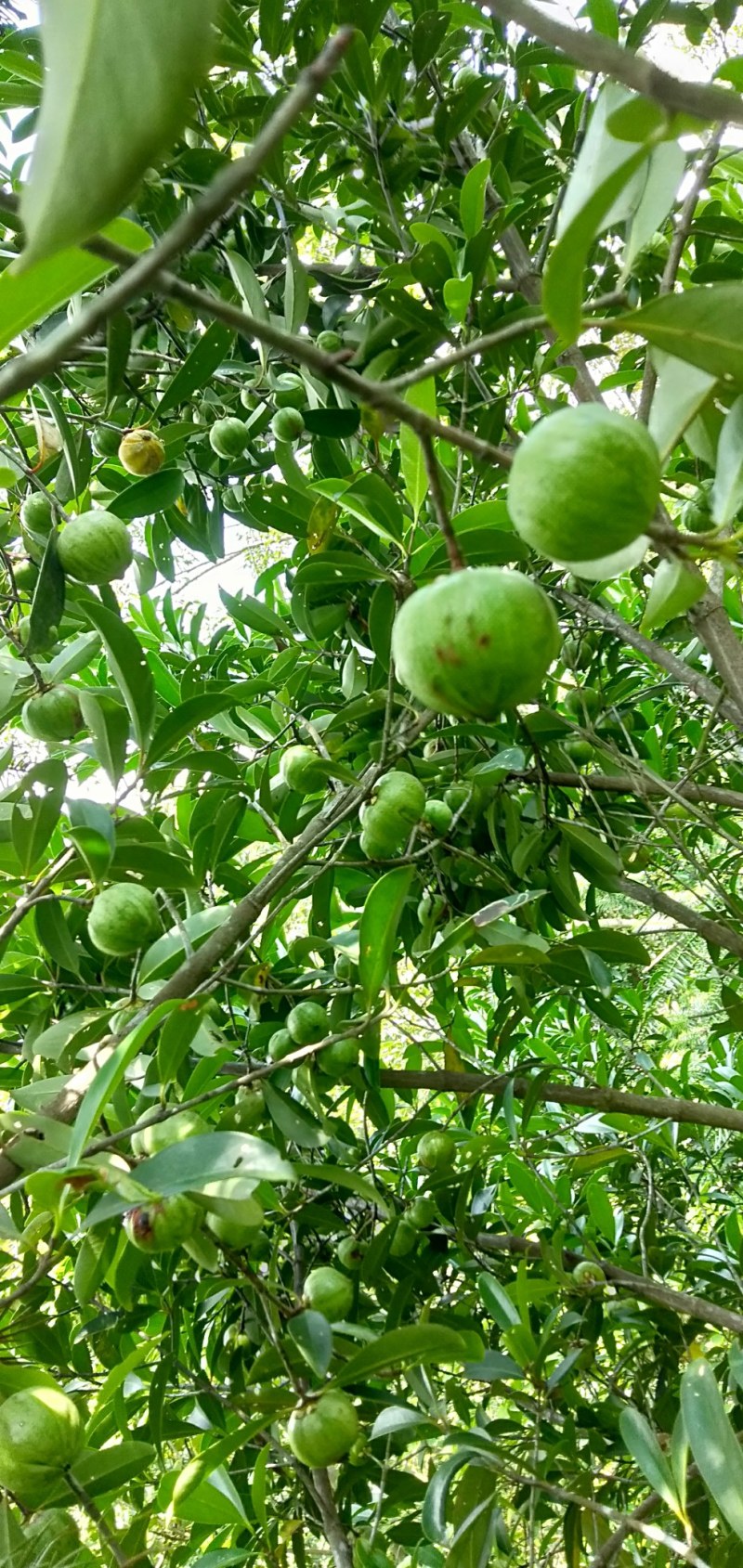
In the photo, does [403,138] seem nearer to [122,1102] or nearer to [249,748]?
[249,748]

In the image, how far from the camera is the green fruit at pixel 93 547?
1340 millimetres

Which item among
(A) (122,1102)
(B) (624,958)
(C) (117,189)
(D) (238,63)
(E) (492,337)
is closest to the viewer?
(C) (117,189)

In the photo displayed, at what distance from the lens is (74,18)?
411 millimetres

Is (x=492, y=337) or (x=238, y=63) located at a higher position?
(x=238, y=63)

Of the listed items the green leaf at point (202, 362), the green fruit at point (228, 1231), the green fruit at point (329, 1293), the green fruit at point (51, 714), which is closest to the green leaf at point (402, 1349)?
the green fruit at point (228, 1231)

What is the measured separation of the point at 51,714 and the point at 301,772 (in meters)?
0.42

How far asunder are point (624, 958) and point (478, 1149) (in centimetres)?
45

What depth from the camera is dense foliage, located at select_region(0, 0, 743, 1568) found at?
1007 millimetres

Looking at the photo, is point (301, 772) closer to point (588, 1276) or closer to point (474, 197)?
point (474, 197)

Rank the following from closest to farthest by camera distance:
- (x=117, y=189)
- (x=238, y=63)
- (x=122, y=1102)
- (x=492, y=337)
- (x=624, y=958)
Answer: (x=117, y=189), (x=492, y=337), (x=122, y=1102), (x=238, y=63), (x=624, y=958)

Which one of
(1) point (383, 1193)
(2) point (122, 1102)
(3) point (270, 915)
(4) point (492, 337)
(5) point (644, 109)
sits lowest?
(1) point (383, 1193)

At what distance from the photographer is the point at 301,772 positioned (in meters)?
1.71

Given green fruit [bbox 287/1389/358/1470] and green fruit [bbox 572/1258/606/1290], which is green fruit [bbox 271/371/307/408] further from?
green fruit [bbox 572/1258/606/1290]

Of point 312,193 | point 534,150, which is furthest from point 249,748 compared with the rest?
point 534,150
